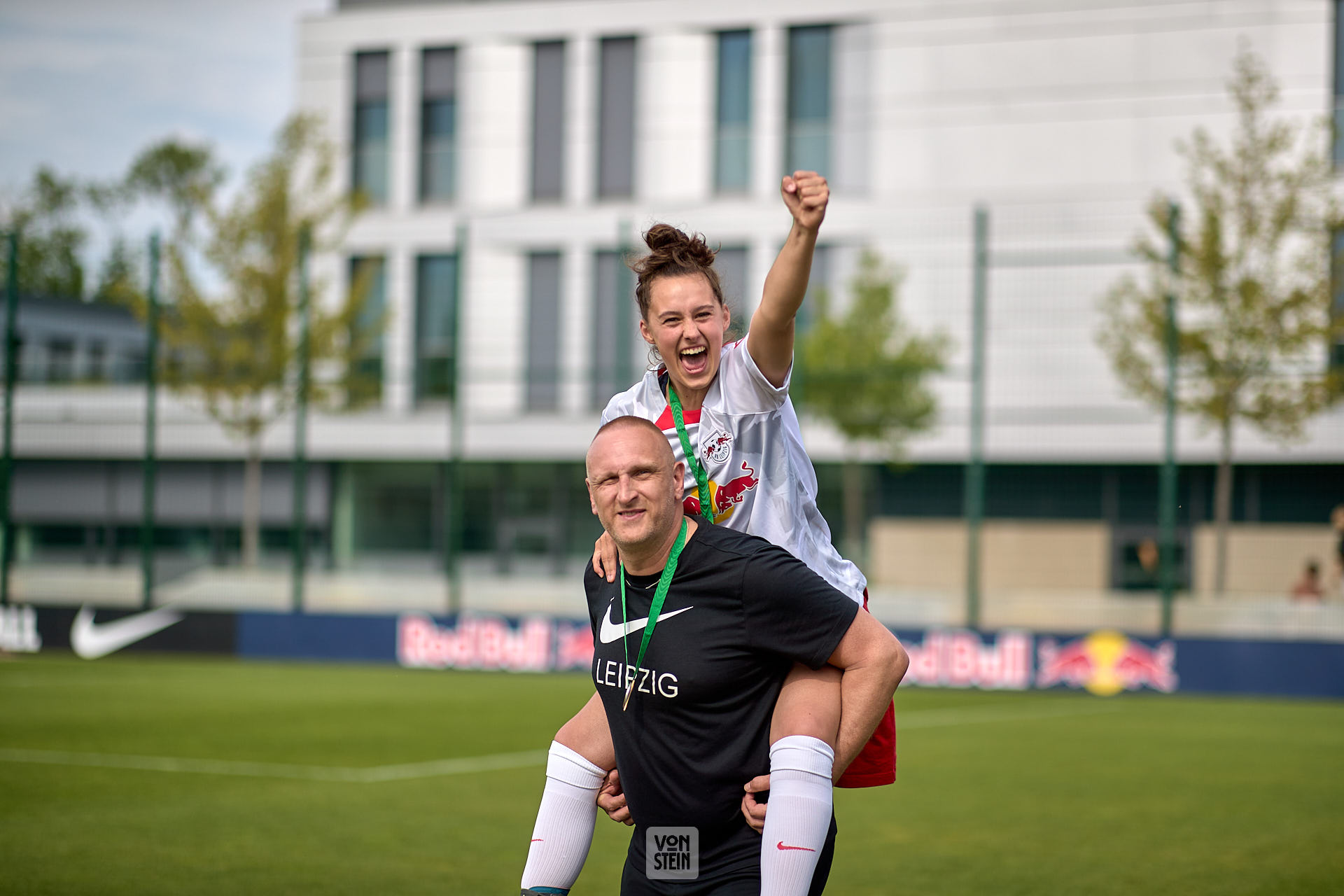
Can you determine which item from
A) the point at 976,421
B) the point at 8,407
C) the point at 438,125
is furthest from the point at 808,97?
the point at 8,407

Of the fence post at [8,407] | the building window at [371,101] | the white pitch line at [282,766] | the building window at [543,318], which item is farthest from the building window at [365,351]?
the white pitch line at [282,766]

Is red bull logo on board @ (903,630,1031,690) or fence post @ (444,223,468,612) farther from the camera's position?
fence post @ (444,223,468,612)

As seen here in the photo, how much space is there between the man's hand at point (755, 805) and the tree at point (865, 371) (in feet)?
51.1

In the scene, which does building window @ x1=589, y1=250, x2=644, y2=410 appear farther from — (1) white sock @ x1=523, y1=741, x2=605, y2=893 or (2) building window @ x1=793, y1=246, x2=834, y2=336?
(1) white sock @ x1=523, y1=741, x2=605, y2=893

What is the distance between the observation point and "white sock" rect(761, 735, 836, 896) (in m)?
3.65

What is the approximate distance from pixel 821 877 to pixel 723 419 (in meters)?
1.30

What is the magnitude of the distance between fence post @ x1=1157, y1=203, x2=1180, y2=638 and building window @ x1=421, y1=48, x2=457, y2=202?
18.2 metres

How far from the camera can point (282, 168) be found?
26875mm

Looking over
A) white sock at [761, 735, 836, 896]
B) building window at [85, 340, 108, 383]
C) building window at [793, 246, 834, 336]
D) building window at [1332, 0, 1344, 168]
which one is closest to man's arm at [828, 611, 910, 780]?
white sock at [761, 735, 836, 896]

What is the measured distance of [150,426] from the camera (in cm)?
2005

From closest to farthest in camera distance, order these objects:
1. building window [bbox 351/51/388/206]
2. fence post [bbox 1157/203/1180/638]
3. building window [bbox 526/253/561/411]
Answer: fence post [bbox 1157/203/1180/638] → building window [bbox 526/253/561/411] → building window [bbox 351/51/388/206]

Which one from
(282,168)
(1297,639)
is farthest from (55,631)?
(1297,639)

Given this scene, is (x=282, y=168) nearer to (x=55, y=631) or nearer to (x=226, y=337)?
(x=226, y=337)

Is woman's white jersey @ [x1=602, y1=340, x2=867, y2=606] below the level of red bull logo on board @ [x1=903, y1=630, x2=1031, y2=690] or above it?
above
